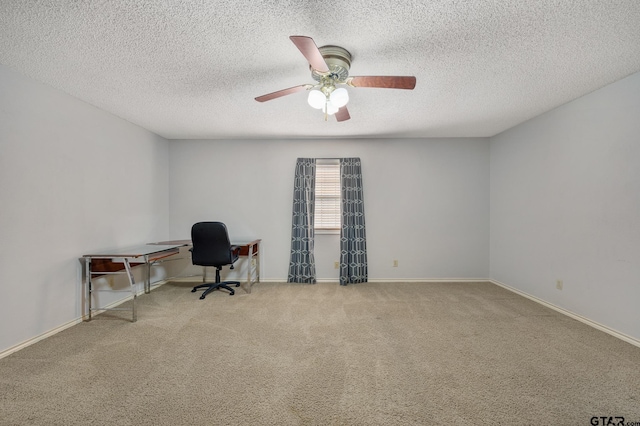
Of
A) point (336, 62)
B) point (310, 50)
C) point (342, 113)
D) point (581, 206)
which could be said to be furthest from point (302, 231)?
point (581, 206)

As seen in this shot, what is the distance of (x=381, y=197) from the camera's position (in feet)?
14.7

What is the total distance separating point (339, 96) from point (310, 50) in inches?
21.1

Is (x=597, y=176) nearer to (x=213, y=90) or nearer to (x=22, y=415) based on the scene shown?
(x=213, y=90)

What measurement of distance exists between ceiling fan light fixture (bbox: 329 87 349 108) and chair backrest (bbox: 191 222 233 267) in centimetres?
221

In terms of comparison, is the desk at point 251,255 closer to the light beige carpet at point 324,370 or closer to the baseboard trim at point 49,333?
the baseboard trim at point 49,333

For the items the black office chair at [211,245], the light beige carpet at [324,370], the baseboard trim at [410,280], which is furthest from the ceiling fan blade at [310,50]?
the baseboard trim at [410,280]

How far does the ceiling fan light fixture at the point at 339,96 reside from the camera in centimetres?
202

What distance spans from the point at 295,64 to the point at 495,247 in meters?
4.05

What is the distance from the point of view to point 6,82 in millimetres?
2186

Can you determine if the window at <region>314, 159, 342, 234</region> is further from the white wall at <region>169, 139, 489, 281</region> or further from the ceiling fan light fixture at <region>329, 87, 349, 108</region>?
the ceiling fan light fixture at <region>329, 87, 349, 108</region>

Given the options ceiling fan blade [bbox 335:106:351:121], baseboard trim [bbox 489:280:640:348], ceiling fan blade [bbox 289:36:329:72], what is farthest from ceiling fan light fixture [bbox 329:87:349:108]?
baseboard trim [bbox 489:280:640:348]

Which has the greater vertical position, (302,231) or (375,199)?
(375,199)

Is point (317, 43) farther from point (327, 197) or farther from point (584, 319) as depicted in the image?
point (584, 319)

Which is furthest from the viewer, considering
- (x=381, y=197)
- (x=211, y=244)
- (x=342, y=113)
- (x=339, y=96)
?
(x=381, y=197)
